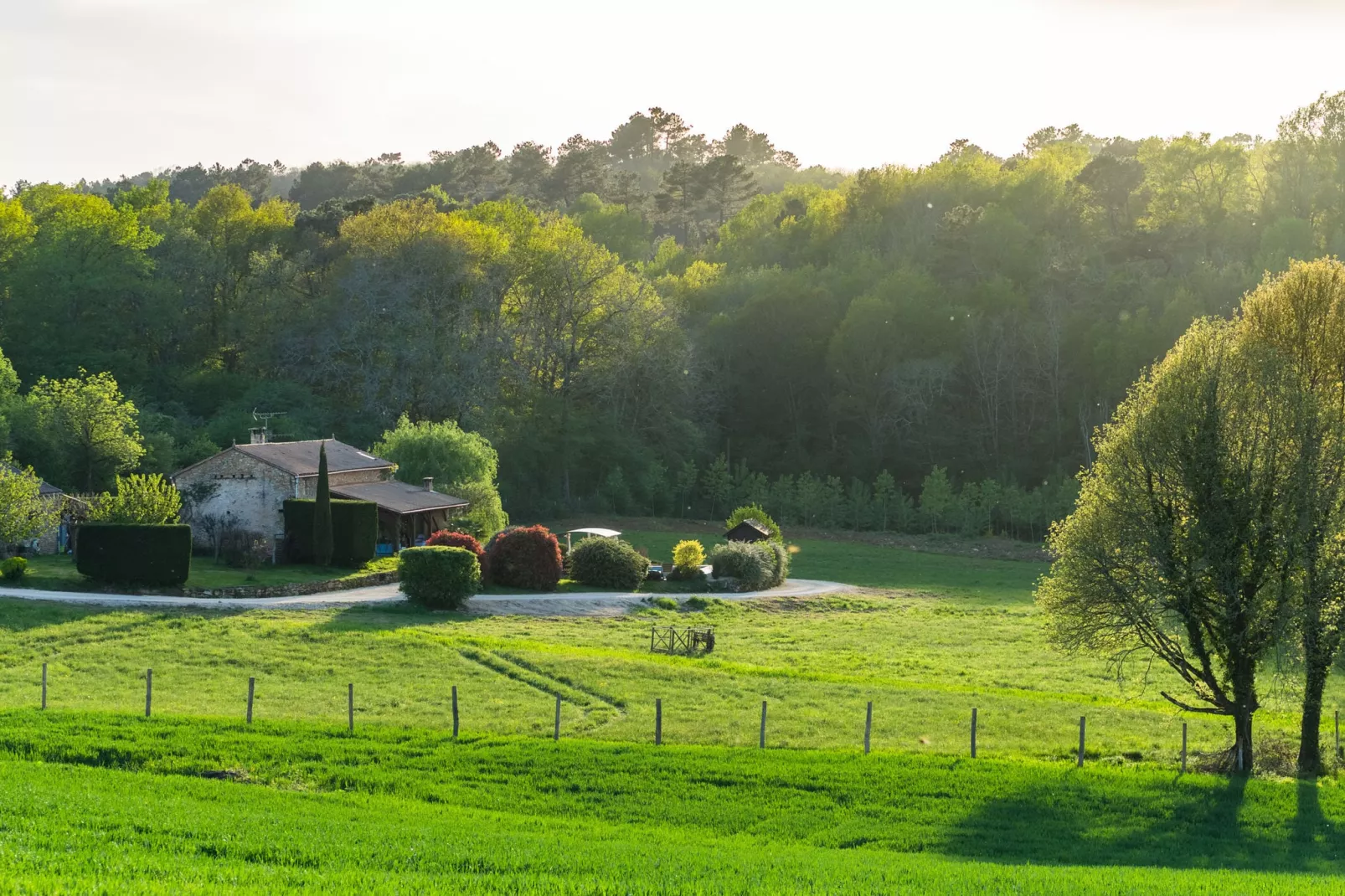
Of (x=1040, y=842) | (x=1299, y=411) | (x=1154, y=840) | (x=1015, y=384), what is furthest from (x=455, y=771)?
(x=1015, y=384)

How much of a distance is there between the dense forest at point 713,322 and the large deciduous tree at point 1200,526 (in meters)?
47.9

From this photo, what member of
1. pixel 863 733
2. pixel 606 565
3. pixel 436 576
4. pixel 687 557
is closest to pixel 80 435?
→ pixel 436 576

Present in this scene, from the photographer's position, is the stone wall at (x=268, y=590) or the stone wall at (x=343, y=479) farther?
the stone wall at (x=343, y=479)

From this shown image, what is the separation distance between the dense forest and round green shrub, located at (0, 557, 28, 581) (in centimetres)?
2014

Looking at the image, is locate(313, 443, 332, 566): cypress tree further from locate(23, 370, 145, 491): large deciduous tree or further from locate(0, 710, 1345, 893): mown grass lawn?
locate(0, 710, 1345, 893): mown grass lawn

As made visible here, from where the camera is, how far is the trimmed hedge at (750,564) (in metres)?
54.2

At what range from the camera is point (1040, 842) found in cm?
1922

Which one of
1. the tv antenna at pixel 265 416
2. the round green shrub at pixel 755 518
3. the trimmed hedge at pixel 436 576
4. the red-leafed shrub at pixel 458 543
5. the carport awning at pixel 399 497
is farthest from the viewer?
the tv antenna at pixel 265 416

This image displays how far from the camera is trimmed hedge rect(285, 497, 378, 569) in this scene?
4991 cm

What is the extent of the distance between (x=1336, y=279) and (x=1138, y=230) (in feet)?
216

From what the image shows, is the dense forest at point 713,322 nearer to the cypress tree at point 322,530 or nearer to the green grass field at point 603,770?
the cypress tree at point 322,530

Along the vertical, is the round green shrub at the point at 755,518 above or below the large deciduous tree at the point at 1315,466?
below

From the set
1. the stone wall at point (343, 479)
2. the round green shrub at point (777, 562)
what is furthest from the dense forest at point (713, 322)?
the round green shrub at point (777, 562)

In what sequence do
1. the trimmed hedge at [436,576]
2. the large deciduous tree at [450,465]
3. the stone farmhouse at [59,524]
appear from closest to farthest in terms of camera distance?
the trimmed hedge at [436,576]
the stone farmhouse at [59,524]
the large deciduous tree at [450,465]
